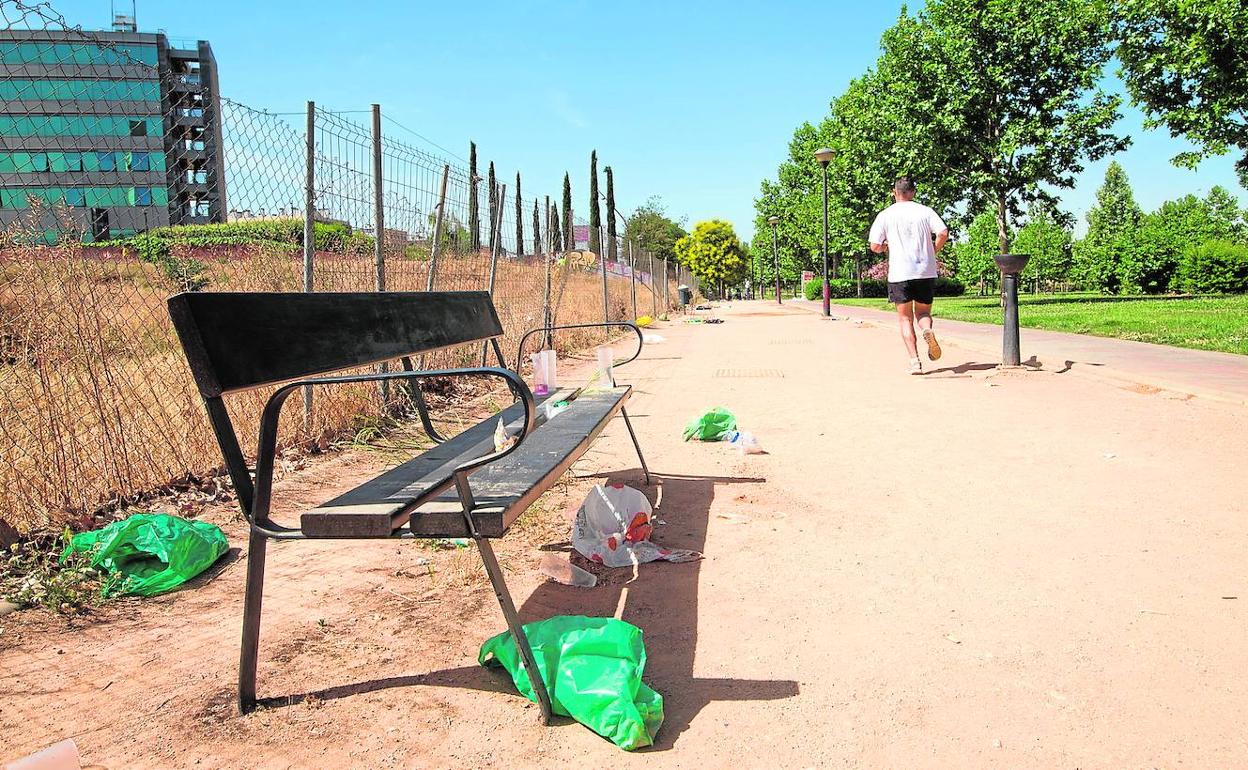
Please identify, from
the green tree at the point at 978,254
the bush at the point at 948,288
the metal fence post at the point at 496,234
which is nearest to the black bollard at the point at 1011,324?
the metal fence post at the point at 496,234

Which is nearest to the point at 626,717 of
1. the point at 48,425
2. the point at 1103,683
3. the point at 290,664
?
the point at 290,664

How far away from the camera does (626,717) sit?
7.21 ft

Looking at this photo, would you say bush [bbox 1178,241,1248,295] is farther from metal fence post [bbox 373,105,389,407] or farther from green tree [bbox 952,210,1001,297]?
metal fence post [bbox 373,105,389,407]

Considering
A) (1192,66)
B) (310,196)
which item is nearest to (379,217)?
(310,196)

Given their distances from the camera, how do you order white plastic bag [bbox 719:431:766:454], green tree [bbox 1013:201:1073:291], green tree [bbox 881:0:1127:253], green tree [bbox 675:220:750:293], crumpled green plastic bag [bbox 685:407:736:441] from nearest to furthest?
white plastic bag [bbox 719:431:766:454] → crumpled green plastic bag [bbox 685:407:736:441] → green tree [bbox 881:0:1127:253] → green tree [bbox 1013:201:1073:291] → green tree [bbox 675:220:750:293]

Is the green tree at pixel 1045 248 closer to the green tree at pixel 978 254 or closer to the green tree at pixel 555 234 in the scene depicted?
the green tree at pixel 978 254

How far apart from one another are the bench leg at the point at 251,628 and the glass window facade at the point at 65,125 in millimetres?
2755

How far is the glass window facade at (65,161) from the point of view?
4.03 metres

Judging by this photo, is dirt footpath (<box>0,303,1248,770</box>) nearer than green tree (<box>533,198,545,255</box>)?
Yes

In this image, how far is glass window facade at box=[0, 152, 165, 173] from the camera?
13.2ft

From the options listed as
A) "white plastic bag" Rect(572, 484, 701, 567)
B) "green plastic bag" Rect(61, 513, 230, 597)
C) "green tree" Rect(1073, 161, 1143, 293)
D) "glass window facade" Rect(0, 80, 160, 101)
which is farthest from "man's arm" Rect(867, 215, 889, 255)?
"green tree" Rect(1073, 161, 1143, 293)

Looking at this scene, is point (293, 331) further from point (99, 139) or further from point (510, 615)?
point (99, 139)

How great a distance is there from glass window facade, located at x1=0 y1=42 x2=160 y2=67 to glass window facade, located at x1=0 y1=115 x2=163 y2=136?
253mm

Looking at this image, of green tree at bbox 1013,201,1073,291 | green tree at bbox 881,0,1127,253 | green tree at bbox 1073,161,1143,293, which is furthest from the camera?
green tree at bbox 1013,201,1073,291
